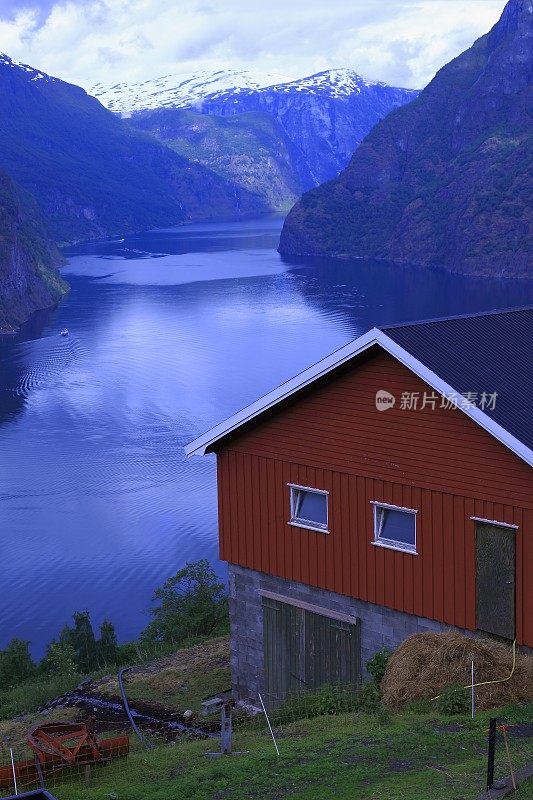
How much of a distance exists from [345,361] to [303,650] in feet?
16.8

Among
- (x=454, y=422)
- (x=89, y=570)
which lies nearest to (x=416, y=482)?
(x=454, y=422)

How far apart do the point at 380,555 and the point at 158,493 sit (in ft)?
143

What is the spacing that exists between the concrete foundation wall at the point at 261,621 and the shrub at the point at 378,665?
0.73 m

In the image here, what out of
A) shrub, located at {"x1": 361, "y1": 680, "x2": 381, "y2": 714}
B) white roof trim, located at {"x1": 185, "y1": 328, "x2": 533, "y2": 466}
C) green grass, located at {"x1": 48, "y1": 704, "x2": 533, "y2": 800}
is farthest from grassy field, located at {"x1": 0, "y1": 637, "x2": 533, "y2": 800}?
white roof trim, located at {"x1": 185, "y1": 328, "x2": 533, "y2": 466}

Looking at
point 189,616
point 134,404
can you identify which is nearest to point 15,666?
point 189,616

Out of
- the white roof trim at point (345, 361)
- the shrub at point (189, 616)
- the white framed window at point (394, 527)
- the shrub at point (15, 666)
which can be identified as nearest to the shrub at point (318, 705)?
the white framed window at point (394, 527)

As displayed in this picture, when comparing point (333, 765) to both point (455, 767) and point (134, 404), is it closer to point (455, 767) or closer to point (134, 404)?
point (455, 767)

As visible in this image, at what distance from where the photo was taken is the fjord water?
48.2 m

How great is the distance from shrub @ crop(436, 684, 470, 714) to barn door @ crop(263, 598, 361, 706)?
401cm

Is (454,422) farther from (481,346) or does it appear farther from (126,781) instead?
(126,781)

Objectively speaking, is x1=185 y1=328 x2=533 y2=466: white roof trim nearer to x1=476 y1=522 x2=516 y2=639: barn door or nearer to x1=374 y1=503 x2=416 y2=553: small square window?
x1=476 y1=522 x2=516 y2=639: barn door

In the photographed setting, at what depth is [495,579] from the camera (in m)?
16.0

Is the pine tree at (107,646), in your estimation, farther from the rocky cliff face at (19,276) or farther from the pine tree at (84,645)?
the rocky cliff face at (19,276)

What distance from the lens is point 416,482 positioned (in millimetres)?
16641
